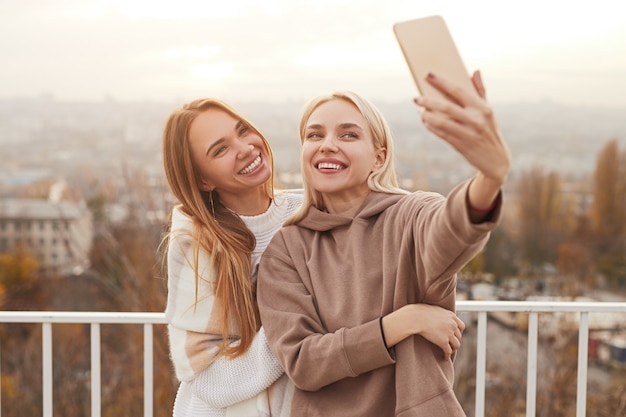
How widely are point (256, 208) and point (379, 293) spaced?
50 centimetres

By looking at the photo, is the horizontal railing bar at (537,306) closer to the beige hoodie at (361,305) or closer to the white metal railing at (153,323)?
the white metal railing at (153,323)

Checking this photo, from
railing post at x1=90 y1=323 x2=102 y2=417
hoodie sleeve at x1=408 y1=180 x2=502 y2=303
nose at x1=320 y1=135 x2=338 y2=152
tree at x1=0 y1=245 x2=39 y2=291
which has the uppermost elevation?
nose at x1=320 y1=135 x2=338 y2=152

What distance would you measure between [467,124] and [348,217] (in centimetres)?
45

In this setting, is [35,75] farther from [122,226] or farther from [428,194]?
[428,194]

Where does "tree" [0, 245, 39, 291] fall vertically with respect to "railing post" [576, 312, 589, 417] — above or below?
below

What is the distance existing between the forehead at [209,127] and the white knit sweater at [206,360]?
0.17 meters

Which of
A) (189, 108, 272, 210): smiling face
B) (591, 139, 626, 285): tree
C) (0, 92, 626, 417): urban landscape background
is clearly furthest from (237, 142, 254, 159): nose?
(591, 139, 626, 285): tree

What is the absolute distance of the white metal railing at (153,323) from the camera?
6.51 ft

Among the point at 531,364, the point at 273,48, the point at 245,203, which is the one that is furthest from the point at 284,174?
the point at 273,48

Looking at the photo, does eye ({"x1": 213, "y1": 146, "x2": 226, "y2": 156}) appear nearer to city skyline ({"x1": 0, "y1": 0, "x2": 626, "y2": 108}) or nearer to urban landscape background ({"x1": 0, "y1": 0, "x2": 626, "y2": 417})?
urban landscape background ({"x1": 0, "y1": 0, "x2": 626, "y2": 417})

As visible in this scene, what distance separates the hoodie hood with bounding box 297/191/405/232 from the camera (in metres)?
1.30

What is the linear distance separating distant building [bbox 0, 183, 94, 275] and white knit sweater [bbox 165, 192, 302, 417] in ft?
70.4

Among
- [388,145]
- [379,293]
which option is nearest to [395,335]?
[379,293]

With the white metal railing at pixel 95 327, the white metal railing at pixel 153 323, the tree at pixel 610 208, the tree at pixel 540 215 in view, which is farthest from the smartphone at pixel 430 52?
the tree at pixel 610 208
